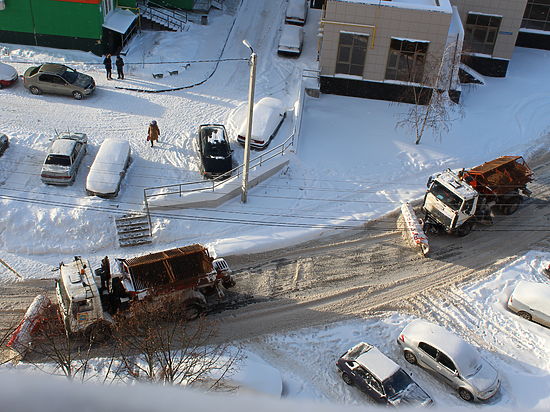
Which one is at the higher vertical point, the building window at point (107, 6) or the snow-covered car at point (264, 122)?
the building window at point (107, 6)

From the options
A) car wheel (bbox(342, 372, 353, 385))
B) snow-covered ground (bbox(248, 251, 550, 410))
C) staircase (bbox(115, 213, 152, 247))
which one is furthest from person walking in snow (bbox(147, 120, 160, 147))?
car wheel (bbox(342, 372, 353, 385))

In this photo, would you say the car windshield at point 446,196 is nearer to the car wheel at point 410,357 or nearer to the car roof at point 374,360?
the car wheel at point 410,357

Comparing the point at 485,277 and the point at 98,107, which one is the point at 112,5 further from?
the point at 485,277

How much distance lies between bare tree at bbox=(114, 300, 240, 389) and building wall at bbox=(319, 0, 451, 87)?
1860 centimetres

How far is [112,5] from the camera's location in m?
36.0

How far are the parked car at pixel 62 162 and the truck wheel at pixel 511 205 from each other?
737 inches

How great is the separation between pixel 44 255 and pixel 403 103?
67.3ft

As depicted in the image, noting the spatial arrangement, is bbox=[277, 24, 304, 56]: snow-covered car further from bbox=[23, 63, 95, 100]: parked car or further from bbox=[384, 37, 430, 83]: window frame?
bbox=[23, 63, 95, 100]: parked car

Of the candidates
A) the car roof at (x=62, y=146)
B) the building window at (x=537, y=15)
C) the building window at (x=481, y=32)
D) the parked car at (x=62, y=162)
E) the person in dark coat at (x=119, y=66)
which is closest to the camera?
the parked car at (x=62, y=162)

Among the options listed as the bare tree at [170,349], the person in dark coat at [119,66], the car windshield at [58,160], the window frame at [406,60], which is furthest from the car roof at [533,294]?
the person in dark coat at [119,66]

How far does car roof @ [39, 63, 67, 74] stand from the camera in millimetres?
30406

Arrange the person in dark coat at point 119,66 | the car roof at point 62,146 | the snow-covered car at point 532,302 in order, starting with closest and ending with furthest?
the snow-covered car at point 532,302 → the car roof at point 62,146 → the person in dark coat at point 119,66

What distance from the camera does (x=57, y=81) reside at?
30.4m

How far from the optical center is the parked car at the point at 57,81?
30344 mm
